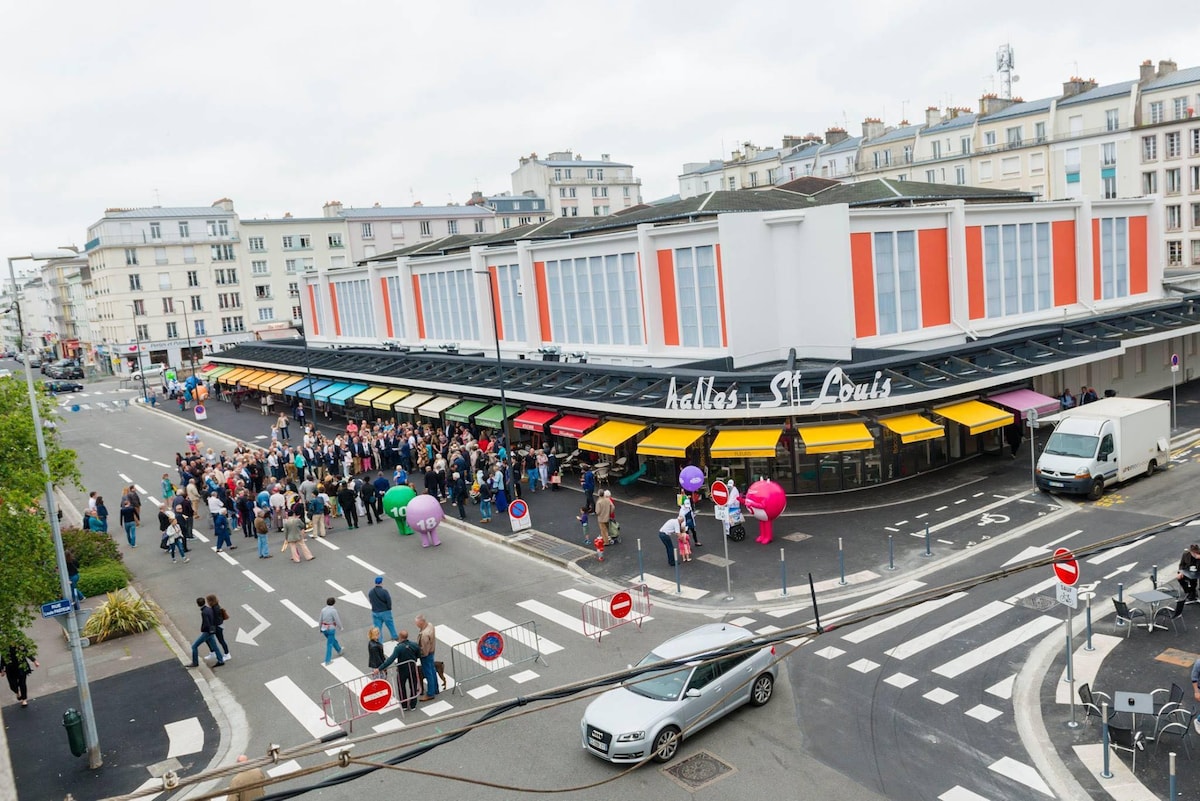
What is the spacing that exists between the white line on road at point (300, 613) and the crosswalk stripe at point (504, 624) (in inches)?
157

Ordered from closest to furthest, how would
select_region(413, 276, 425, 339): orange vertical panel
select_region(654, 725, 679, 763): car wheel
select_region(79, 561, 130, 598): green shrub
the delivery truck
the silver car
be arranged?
the silver car → select_region(654, 725, 679, 763): car wheel → select_region(79, 561, 130, 598): green shrub → the delivery truck → select_region(413, 276, 425, 339): orange vertical panel

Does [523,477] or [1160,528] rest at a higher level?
[1160,528]

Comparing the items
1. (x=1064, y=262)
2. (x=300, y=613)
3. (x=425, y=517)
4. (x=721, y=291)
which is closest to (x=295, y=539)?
(x=425, y=517)

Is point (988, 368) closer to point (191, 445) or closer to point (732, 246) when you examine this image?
point (732, 246)

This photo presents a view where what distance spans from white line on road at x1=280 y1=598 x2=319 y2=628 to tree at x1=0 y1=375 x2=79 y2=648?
541cm

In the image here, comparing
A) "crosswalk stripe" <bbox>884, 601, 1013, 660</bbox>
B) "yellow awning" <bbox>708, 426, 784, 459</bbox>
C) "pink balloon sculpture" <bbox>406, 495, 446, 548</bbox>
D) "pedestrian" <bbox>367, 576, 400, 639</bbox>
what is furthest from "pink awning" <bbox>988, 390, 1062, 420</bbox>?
"pedestrian" <bbox>367, 576, 400, 639</bbox>

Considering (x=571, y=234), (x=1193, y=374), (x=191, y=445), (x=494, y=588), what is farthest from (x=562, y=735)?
(x=1193, y=374)

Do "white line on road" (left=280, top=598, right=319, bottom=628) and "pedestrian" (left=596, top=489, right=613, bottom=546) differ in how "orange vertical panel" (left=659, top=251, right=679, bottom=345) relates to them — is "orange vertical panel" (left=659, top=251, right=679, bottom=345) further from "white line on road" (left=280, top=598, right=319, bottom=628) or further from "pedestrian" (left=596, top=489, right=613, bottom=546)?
"white line on road" (left=280, top=598, right=319, bottom=628)

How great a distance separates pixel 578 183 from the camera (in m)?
96.1

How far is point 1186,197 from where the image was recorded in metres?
56.7

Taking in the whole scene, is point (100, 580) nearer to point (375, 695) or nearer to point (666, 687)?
point (375, 695)

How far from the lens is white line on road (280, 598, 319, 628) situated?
785 inches

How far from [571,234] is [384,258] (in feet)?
62.6

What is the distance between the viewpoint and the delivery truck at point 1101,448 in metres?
23.5
